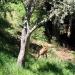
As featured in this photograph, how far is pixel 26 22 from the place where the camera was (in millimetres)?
13641

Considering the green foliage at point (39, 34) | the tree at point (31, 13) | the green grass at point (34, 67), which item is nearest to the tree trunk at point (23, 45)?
the tree at point (31, 13)

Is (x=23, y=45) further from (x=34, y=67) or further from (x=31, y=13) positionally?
(x=31, y=13)

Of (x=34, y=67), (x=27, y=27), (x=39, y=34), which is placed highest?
(x=27, y=27)

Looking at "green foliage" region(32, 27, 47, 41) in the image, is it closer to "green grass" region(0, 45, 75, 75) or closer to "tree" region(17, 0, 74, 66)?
"green grass" region(0, 45, 75, 75)

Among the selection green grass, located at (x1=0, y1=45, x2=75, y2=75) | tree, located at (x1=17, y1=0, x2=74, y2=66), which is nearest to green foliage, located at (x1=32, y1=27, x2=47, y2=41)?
green grass, located at (x1=0, y1=45, x2=75, y2=75)

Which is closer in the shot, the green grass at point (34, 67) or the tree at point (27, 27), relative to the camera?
the green grass at point (34, 67)

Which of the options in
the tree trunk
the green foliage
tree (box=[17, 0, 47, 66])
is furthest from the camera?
the green foliage

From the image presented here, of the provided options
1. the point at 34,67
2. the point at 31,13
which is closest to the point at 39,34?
the point at 34,67

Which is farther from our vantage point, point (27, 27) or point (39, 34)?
point (39, 34)

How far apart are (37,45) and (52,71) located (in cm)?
647

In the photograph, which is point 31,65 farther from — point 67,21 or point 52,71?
point 67,21


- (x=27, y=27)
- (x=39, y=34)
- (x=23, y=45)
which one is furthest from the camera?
(x=39, y=34)

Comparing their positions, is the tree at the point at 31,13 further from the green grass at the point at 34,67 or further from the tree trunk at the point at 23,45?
the green grass at the point at 34,67

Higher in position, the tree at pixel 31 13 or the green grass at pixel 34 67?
the tree at pixel 31 13
